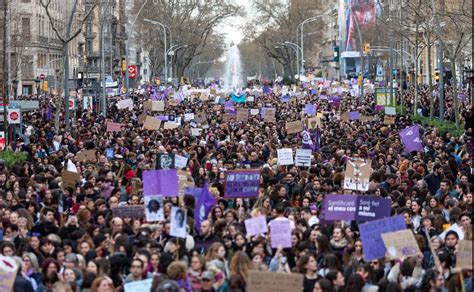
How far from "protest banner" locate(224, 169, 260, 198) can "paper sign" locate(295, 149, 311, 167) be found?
20.0ft

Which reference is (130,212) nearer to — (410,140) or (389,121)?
(410,140)

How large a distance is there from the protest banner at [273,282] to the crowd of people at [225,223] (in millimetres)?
46

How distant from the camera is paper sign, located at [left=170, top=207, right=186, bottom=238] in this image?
14523 millimetres

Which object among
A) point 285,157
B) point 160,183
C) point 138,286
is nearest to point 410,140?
point 285,157

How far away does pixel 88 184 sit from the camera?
823 inches

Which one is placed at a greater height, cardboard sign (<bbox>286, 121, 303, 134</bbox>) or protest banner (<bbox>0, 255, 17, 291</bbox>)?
cardboard sign (<bbox>286, 121, 303, 134</bbox>)

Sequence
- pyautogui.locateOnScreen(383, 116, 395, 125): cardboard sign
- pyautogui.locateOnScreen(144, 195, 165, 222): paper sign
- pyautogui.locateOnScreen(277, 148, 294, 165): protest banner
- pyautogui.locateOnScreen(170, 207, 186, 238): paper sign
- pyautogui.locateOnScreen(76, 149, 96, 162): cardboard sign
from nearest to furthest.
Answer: pyautogui.locateOnScreen(170, 207, 186, 238): paper sign → pyautogui.locateOnScreen(144, 195, 165, 222): paper sign → pyautogui.locateOnScreen(277, 148, 294, 165): protest banner → pyautogui.locateOnScreen(76, 149, 96, 162): cardboard sign → pyautogui.locateOnScreen(383, 116, 395, 125): cardboard sign

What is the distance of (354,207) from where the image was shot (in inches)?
665

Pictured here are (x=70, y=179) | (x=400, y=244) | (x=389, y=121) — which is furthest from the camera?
(x=389, y=121)

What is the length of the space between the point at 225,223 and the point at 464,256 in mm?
3819

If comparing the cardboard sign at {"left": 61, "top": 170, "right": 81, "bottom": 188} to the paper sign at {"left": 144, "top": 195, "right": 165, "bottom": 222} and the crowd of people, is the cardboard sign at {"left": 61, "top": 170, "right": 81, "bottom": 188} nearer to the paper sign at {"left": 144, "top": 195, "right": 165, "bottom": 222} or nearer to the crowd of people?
the crowd of people

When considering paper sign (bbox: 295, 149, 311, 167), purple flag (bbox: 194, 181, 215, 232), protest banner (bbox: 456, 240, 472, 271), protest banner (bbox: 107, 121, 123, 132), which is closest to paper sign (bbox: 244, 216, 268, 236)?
purple flag (bbox: 194, 181, 215, 232)

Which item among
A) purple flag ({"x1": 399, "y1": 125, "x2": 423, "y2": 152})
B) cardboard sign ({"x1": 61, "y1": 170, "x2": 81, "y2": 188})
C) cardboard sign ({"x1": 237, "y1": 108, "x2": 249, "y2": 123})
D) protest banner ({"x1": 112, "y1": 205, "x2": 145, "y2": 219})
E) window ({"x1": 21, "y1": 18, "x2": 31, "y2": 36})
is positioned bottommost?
protest banner ({"x1": 112, "y1": 205, "x2": 145, "y2": 219})

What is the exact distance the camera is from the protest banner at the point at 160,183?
56.2 ft
